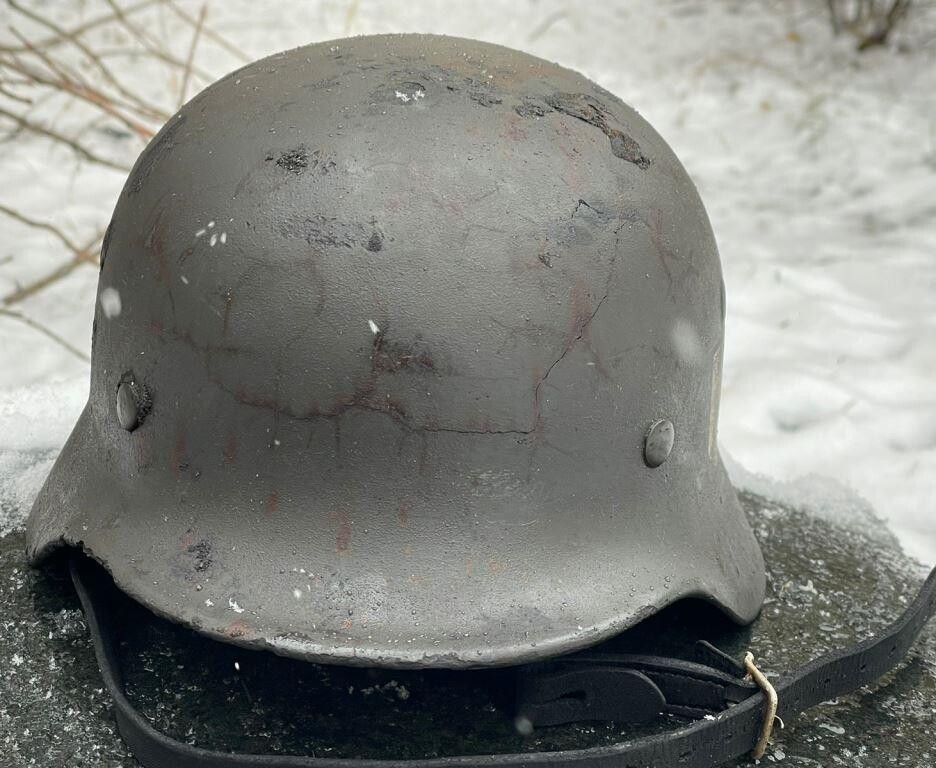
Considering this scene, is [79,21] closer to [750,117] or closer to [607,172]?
[750,117]

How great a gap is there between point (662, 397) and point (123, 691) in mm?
891

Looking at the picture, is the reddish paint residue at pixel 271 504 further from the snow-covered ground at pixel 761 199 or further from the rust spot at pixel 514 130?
the snow-covered ground at pixel 761 199

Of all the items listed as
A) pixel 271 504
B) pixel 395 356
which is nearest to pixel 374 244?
pixel 395 356

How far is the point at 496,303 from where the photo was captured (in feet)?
4.98

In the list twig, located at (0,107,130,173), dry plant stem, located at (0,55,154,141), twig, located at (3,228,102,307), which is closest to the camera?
twig, located at (0,107,130,173)

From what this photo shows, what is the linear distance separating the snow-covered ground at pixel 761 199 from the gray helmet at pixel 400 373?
0.84 metres

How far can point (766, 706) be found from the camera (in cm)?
162

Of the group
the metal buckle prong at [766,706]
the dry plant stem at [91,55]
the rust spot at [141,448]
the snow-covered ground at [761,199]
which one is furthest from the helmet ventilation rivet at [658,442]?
the dry plant stem at [91,55]

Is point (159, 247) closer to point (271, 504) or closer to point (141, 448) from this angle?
point (141, 448)

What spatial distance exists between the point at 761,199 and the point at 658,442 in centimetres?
311

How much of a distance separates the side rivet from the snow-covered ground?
66cm

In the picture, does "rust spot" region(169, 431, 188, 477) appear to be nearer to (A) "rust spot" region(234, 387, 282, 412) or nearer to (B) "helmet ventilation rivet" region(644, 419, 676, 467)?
(A) "rust spot" region(234, 387, 282, 412)

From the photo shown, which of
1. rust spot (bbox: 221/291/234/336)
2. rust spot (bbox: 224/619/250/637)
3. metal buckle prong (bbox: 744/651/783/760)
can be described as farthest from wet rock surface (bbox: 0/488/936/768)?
rust spot (bbox: 221/291/234/336)

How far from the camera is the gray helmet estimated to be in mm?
1507
